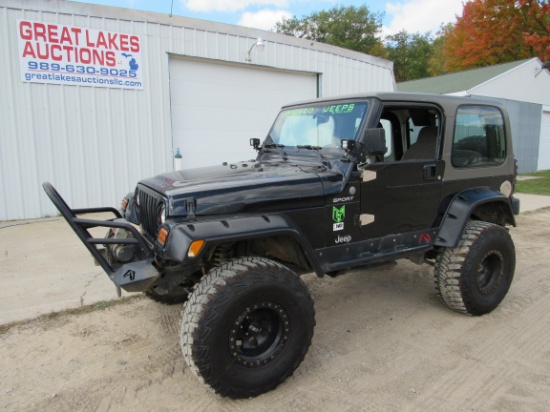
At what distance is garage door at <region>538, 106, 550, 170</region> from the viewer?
18.8m

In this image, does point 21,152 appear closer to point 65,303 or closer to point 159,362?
point 65,303

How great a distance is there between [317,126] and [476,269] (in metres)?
1.95

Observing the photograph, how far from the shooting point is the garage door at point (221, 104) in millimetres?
8914

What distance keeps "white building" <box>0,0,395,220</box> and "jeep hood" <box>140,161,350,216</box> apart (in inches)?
217

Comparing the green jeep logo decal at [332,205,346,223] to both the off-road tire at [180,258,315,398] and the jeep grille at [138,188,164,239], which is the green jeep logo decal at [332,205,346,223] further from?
the jeep grille at [138,188,164,239]

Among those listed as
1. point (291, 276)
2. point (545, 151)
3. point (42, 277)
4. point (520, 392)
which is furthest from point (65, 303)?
point (545, 151)

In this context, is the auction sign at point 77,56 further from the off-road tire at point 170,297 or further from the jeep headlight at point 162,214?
the jeep headlight at point 162,214

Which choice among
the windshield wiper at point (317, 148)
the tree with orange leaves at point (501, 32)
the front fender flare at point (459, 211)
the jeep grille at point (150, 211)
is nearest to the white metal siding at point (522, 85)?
the tree with orange leaves at point (501, 32)

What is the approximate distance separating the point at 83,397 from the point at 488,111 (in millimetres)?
4296

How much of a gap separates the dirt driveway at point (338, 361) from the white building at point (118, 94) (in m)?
4.90

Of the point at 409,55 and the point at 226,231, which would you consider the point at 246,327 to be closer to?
the point at 226,231

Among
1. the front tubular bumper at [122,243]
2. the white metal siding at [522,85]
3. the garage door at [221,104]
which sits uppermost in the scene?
the white metal siding at [522,85]

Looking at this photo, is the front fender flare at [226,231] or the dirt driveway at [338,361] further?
the dirt driveway at [338,361]

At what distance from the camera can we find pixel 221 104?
9.35 meters
